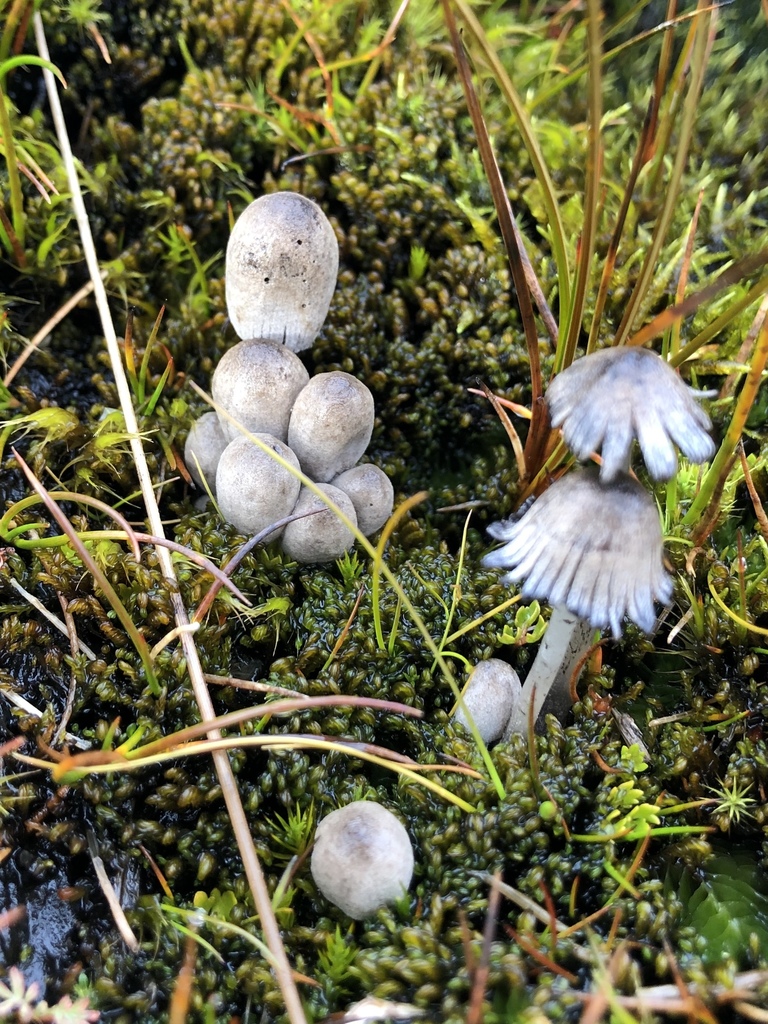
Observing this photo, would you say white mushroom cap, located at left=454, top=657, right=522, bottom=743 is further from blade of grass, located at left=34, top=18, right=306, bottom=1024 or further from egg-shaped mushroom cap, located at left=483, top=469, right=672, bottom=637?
blade of grass, located at left=34, top=18, right=306, bottom=1024

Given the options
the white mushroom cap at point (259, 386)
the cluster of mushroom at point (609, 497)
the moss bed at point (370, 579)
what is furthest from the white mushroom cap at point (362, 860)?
the white mushroom cap at point (259, 386)

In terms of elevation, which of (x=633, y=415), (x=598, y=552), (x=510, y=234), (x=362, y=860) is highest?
(x=510, y=234)

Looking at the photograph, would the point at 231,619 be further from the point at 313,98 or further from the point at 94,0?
the point at 94,0

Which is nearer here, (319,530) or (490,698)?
(490,698)

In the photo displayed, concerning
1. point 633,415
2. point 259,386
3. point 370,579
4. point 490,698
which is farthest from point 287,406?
point 633,415

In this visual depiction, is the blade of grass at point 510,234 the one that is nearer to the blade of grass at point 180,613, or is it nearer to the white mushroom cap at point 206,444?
the white mushroom cap at point 206,444

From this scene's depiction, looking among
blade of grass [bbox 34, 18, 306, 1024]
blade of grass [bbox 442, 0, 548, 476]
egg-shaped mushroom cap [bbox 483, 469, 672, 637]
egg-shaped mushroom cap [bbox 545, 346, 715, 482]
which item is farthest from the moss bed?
egg-shaped mushroom cap [bbox 545, 346, 715, 482]

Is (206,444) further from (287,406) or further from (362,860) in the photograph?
(362,860)
